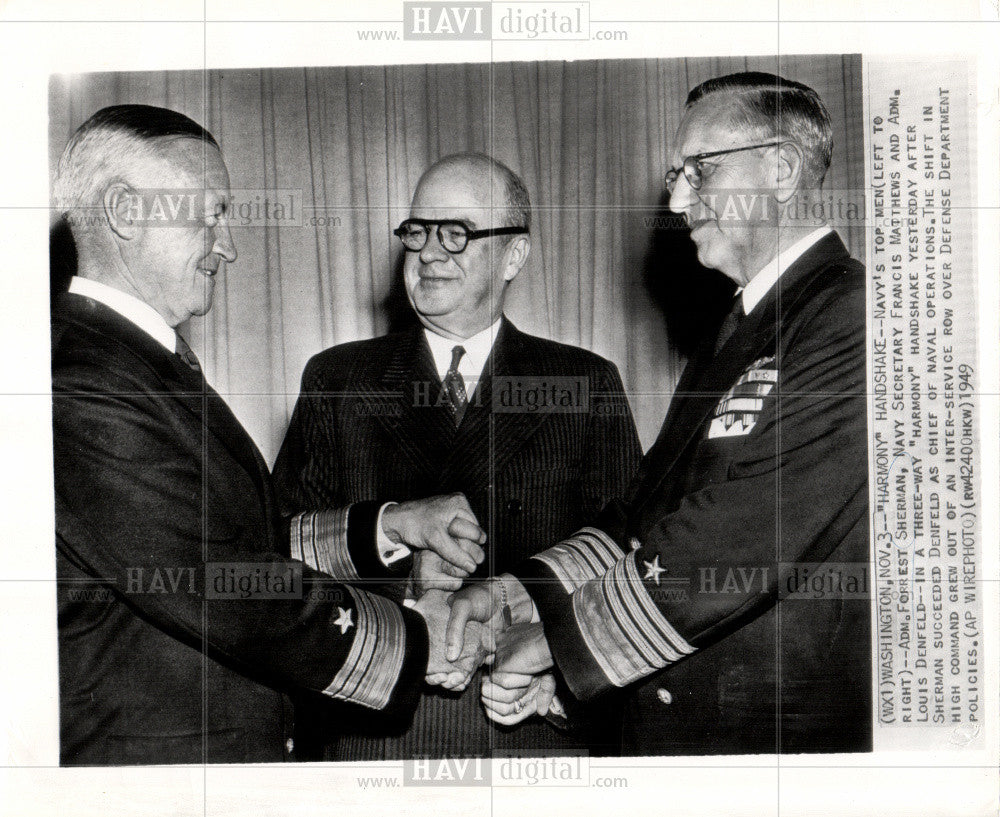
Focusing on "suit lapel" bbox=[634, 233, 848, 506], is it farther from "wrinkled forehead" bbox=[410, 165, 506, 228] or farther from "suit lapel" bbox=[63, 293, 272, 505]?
"suit lapel" bbox=[63, 293, 272, 505]

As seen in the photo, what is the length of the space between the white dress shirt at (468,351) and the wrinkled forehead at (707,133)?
55 cm

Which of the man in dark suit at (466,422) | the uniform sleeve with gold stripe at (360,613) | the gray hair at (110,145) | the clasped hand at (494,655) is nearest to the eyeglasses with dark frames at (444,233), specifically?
the man in dark suit at (466,422)

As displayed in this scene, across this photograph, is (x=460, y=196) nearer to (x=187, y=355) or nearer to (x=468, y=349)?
(x=468, y=349)

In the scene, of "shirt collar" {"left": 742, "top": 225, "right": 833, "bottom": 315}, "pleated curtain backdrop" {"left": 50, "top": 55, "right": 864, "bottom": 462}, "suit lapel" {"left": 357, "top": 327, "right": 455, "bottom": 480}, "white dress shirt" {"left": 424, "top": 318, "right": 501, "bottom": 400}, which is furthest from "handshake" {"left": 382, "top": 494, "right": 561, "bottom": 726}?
"shirt collar" {"left": 742, "top": 225, "right": 833, "bottom": 315}

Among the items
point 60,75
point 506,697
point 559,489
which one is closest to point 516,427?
point 559,489

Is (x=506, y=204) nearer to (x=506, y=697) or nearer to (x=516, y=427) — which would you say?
(x=516, y=427)

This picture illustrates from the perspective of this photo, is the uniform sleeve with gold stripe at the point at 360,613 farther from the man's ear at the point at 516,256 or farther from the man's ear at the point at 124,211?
the man's ear at the point at 124,211

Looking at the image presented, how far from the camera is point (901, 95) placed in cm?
216

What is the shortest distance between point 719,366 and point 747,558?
1.36 ft

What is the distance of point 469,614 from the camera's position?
6.72 feet

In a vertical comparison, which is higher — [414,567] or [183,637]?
[414,567]

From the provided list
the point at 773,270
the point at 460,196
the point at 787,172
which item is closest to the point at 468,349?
the point at 460,196

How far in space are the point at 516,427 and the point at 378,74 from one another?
0.84 meters

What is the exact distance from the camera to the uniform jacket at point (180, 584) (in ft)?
6.72
